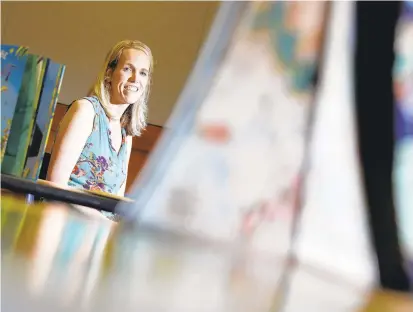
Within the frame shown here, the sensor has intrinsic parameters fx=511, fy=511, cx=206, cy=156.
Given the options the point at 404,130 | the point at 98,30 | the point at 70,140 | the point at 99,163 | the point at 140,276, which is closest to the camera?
the point at 140,276

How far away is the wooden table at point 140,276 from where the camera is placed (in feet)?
1.19

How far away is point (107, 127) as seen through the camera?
1.23 meters

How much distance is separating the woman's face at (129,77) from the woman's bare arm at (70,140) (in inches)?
6.4

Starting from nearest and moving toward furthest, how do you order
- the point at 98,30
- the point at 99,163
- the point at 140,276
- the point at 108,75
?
1. the point at 140,276
2. the point at 99,163
3. the point at 108,75
4. the point at 98,30

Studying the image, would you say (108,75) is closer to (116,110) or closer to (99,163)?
(116,110)

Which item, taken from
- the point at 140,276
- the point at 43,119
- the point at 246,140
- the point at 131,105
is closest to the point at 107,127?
the point at 131,105

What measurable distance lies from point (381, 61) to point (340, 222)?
0.27 meters

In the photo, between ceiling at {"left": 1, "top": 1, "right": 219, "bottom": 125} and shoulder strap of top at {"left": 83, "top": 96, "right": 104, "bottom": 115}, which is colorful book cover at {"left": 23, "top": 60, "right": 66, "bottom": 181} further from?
ceiling at {"left": 1, "top": 1, "right": 219, "bottom": 125}

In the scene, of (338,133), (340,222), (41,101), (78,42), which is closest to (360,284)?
(340,222)

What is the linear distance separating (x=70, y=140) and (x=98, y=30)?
0.96m

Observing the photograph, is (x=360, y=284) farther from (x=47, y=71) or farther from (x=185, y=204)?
(x=47, y=71)

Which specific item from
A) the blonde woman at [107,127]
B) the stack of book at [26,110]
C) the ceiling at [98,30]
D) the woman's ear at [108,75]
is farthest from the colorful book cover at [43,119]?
the ceiling at [98,30]

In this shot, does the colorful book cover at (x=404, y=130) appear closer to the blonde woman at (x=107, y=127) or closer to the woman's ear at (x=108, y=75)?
the blonde woman at (x=107, y=127)

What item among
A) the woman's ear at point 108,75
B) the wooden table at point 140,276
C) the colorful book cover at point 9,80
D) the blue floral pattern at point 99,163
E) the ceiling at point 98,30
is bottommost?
the wooden table at point 140,276
